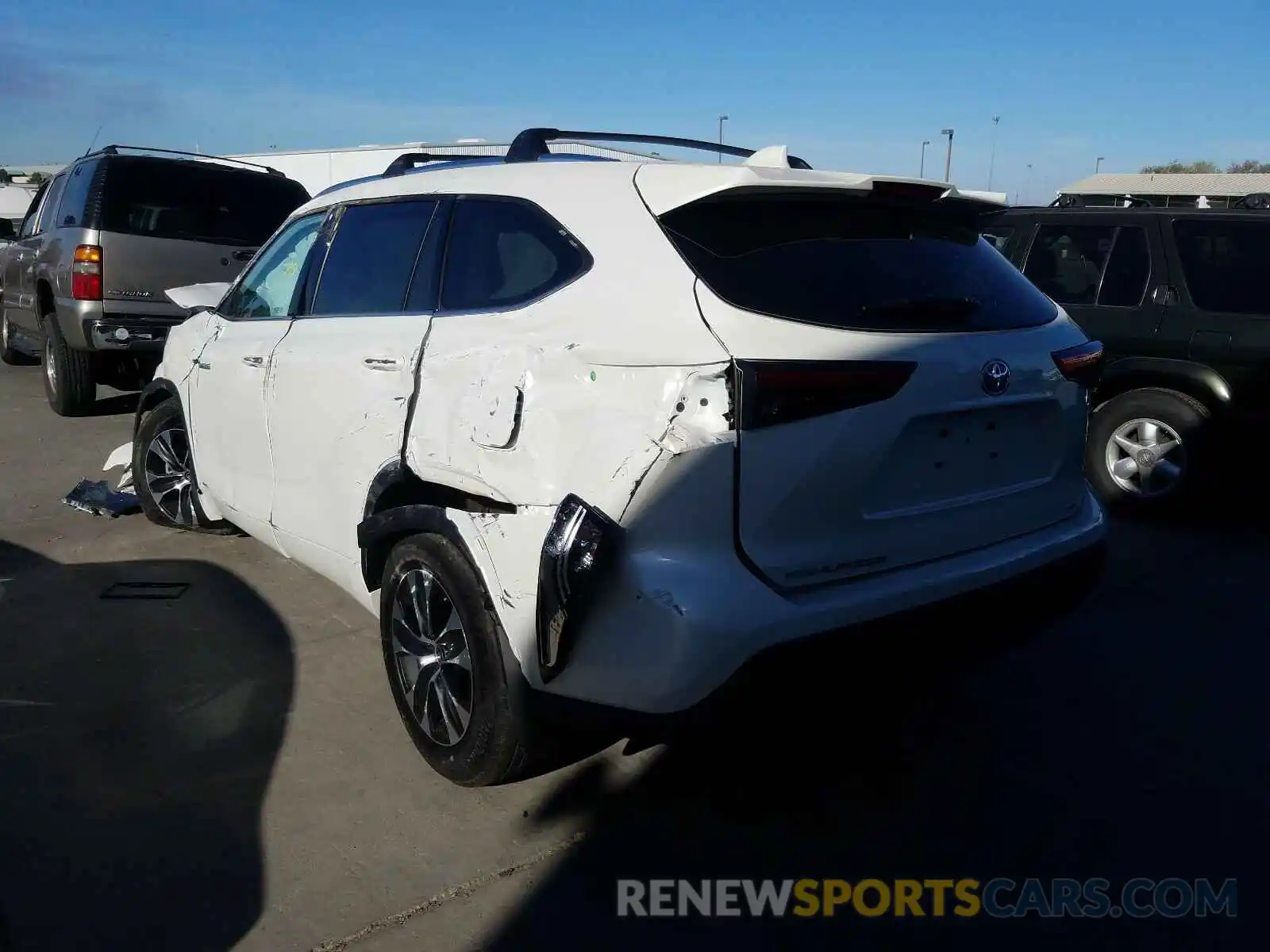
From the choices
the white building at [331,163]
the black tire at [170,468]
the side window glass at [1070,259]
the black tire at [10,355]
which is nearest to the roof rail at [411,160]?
the black tire at [170,468]

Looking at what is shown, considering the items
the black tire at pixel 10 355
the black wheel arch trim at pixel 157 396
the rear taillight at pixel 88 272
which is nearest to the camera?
the black wheel arch trim at pixel 157 396

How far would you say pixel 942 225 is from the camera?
320cm

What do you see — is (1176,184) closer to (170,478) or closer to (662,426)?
(170,478)

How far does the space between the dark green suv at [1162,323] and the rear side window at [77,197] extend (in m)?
6.79

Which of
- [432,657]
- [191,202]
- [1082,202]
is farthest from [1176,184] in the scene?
[432,657]

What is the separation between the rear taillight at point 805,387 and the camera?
2461 millimetres

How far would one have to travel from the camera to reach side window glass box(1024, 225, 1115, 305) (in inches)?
257

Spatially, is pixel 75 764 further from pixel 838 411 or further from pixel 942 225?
pixel 942 225

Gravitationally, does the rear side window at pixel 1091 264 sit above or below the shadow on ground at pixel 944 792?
above

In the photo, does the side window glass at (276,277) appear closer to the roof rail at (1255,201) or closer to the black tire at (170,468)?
the black tire at (170,468)

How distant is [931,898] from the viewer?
110 inches

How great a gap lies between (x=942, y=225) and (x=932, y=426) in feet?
2.58

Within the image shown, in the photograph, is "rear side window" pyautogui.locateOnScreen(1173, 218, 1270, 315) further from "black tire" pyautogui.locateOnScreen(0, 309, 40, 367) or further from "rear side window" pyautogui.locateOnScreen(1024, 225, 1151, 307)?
"black tire" pyautogui.locateOnScreen(0, 309, 40, 367)

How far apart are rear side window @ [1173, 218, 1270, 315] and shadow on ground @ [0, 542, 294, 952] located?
17.7ft
